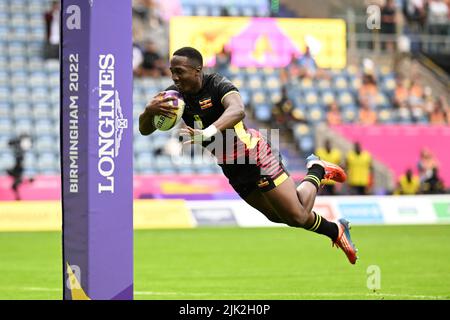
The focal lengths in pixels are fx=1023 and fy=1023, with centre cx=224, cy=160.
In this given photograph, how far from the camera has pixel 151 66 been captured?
27.9 meters

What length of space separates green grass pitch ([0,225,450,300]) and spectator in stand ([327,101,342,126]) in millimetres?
6571

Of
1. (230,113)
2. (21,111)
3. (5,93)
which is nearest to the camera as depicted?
(230,113)

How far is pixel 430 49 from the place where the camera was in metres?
32.3

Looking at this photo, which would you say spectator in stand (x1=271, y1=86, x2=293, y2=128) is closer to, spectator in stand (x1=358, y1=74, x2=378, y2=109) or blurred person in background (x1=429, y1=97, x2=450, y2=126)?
spectator in stand (x1=358, y1=74, x2=378, y2=109)

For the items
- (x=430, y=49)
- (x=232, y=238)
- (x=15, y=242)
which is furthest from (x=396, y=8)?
(x=15, y=242)

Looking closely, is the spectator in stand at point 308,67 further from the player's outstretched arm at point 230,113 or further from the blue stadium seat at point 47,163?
the player's outstretched arm at point 230,113

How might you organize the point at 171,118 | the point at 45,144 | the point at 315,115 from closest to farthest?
the point at 171,118 → the point at 45,144 → the point at 315,115

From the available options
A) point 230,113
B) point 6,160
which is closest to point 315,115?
point 6,160

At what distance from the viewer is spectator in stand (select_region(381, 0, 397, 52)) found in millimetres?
30839

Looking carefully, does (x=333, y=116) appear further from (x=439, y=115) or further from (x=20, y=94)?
(x=20, y=94)

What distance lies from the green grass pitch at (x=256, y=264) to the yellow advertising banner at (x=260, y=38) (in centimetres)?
831

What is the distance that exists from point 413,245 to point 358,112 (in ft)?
38.0

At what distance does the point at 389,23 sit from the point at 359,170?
25.7 ft
